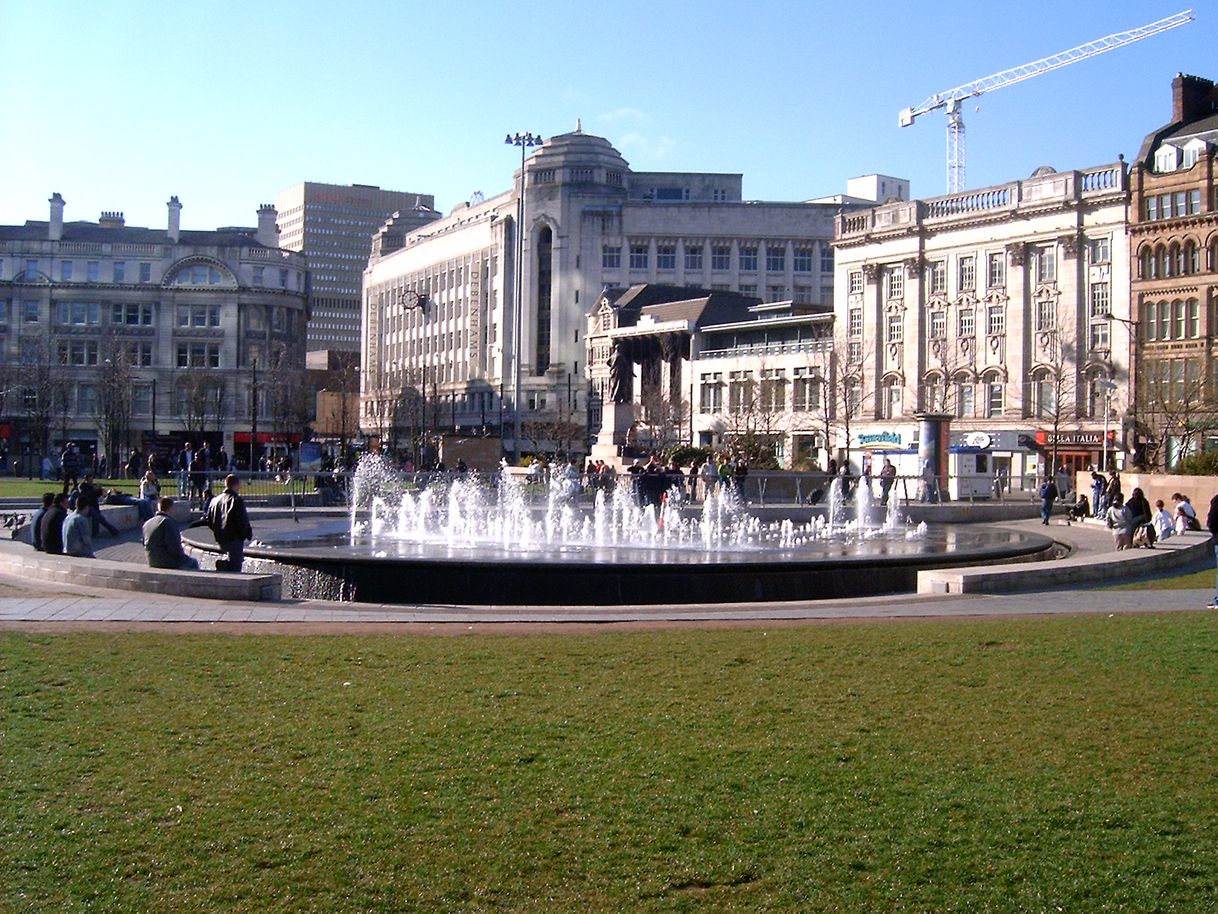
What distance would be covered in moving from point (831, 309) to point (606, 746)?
85.6 meters

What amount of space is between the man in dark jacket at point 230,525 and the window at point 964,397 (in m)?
62.4

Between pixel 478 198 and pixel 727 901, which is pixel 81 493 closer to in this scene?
pixel 727 901

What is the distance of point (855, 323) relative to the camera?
8338 cm

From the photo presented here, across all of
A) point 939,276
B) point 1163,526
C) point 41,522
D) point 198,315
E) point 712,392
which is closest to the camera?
point 41,522

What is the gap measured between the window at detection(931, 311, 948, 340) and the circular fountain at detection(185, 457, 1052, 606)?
3788 cm

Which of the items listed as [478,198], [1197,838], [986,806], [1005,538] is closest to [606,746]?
[986,806]

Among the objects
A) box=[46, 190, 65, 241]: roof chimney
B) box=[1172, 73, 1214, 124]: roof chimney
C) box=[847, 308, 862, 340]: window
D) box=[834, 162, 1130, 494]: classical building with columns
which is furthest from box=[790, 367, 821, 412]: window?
box=[46, 190, 65, 241]: roof chimney

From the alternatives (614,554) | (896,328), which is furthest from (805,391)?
(614,554)

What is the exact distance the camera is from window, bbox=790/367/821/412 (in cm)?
8250

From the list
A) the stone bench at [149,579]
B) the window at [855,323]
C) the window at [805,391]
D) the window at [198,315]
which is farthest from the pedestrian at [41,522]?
the window at [198,315]

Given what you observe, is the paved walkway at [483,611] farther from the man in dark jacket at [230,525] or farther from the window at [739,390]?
the window at [739,390]

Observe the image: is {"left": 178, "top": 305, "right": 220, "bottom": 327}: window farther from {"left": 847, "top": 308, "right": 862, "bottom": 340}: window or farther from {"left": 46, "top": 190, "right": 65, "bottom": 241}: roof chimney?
{"left": 847, "top": 308, "right": 862, "bottom": 340}: window

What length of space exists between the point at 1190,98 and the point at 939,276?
16664 mm

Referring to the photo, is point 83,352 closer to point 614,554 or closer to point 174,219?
point 174,219
